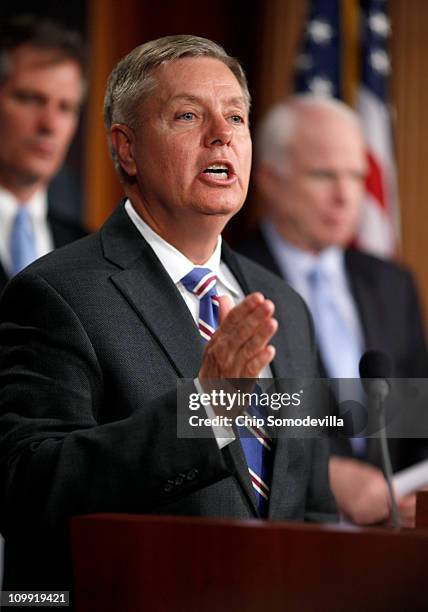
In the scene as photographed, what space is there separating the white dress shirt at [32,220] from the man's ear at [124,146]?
1.93 m

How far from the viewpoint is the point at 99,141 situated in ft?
18.7

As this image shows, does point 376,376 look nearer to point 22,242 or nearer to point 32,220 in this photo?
point 22,242

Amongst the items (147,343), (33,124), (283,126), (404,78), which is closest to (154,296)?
(147,343)

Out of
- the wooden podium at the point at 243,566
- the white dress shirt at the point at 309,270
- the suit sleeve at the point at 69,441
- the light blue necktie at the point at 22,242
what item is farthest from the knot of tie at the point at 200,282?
the white dress shirt at the point at 309,270

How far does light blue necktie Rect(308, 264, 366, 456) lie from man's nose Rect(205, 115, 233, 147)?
8.77 ft

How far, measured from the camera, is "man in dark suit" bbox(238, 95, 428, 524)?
4.90m

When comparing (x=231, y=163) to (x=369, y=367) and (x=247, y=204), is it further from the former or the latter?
(x=247, y=204)

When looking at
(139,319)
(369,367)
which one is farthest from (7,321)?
(369,367)

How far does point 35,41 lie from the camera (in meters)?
4.71

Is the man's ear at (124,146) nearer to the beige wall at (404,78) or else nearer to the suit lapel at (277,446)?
the suit lapel at (277,446)

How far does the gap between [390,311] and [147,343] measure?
3.11m

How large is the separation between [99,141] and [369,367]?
3950 mm

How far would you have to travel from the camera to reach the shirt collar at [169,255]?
2.25 metres

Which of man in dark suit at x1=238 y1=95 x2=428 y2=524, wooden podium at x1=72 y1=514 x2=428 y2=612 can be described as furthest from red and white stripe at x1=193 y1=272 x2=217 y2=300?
man in dark suit at x1=238 y1=95 x2=428 y2=524
